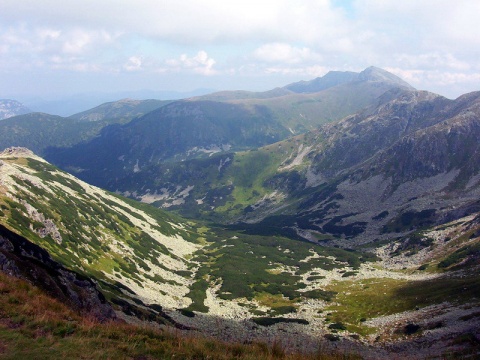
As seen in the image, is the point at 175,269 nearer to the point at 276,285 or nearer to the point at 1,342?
the point at 276,285

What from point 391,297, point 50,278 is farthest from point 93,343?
point 391,297

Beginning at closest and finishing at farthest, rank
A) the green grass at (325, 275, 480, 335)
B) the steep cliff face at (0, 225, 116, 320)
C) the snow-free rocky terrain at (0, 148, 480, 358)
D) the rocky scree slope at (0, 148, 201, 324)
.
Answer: the steep cliff face at (0, 225, 116, 320) < the snow-free rocky terrain at (0, 148, 480, 358) < the green grass at (325, 275, 480, 335) < the rocky scree slope at (0, 148, 201, 324)

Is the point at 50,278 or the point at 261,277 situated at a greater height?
the point at 50,278

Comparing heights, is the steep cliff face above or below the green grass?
above

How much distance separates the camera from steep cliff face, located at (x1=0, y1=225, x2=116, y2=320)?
100.0 ft

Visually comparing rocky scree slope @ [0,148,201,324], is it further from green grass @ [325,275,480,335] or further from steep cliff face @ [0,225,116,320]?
green grass @ [325,275,480,335]

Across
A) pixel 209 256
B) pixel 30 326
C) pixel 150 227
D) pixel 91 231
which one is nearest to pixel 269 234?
pixel 209 256

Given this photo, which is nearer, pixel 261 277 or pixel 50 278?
pixel 50 278

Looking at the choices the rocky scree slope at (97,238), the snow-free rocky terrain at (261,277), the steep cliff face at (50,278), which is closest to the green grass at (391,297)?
the snow-free rocky terrain at (261,277)

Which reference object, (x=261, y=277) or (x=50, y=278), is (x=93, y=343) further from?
(x=261, y=277)

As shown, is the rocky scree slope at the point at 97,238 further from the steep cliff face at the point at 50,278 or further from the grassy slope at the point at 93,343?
the grassy slope at the point at 93,343

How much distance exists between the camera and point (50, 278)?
33.1 meters

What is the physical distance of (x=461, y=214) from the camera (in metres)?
148

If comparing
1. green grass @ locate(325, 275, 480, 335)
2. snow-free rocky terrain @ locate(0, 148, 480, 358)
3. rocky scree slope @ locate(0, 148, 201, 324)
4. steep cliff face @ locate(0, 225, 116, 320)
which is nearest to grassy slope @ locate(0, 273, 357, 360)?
steep cliff face @ locate(0, 225, 116, 320)
